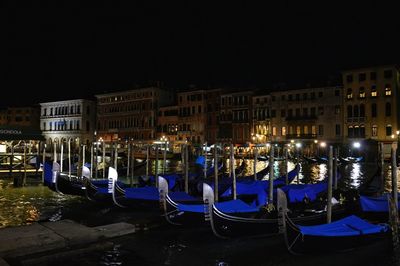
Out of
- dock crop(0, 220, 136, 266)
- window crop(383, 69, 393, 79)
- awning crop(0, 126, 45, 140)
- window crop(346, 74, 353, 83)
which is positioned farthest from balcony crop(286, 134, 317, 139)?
dock crop(0, 220, 136, 266)

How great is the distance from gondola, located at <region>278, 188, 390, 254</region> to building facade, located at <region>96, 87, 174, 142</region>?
46.6 metres

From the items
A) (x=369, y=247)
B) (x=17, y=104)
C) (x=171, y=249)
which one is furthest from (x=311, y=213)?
(x=17, y=104)

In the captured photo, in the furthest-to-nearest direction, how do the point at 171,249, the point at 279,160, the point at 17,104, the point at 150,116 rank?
the point at 17,104
the point at 150,116
the point at 279,160
the point at 171,249

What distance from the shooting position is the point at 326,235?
7.22m

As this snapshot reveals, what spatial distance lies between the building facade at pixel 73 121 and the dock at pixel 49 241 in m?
52.9

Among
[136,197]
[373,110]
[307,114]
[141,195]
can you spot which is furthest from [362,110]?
[136,197]

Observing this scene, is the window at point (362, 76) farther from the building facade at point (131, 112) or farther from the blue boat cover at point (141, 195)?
the blue boat cover at point (141, 195)

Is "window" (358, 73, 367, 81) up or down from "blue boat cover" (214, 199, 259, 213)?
up

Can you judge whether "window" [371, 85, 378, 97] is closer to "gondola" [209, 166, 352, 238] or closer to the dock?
"gondola" [209, 166, 352, 238]

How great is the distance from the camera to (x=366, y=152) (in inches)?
1470

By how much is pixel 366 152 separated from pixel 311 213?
3085 centimetres

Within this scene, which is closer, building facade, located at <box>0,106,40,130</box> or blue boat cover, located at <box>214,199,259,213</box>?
blue boat cover, located at <box>214,199,259,213</box>

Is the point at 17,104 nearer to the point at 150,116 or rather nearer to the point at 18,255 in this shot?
the point at 150,116

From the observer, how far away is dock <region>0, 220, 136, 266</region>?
22.4ft
